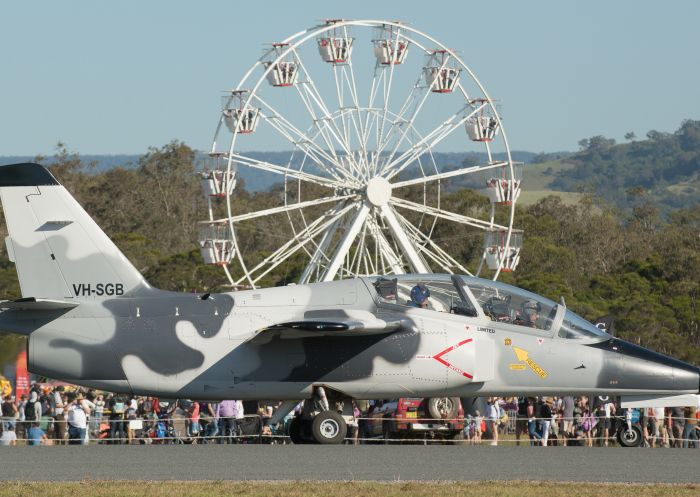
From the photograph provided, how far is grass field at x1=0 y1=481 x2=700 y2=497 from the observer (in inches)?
547

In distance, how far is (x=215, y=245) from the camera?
46.5 meters

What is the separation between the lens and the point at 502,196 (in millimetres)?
48406

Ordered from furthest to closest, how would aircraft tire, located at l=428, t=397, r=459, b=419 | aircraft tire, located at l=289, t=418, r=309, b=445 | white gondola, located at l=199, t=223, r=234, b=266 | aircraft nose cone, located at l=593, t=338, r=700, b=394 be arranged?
1. white gondola, located at l=199, t=223, r=234, b=266
2. aircraft tire, located at l=428, t=397, r=459, b=419
3. aircraft tire, located at l=289, t=418, r=309, b=445
4. aircraft nose cone, located at l=593, t=338, r=700, b=394

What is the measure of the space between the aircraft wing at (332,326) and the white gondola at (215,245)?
2624 centimetres

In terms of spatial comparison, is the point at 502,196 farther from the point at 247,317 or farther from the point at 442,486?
the point at 442,486

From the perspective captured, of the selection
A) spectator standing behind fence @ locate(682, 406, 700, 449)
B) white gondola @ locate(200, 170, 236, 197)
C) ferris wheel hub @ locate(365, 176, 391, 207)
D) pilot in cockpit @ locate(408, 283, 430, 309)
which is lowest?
spectator standing behind fence @ locate(682, 406, 700, 449)

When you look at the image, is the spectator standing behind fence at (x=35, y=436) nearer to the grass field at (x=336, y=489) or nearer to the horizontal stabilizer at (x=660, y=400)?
the grass field at (x=336, y=489)

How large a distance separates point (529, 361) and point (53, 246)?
7.54m

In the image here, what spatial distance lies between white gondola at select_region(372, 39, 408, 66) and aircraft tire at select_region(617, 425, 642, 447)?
2869cm

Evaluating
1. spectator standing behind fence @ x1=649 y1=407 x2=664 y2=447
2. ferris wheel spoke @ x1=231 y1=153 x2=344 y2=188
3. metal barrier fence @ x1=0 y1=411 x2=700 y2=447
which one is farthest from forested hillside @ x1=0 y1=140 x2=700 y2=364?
spectator standing behind fence @ x1=649 y1=407 x2=664 y2=447

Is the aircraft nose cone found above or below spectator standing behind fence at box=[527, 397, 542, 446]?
above

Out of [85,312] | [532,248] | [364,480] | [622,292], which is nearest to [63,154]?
[532,248]

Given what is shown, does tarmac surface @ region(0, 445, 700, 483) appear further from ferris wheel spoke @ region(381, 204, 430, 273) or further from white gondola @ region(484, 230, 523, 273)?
white gondola @ region(484, 230, 523, 273)

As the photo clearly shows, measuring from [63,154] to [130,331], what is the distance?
85.8 metres
